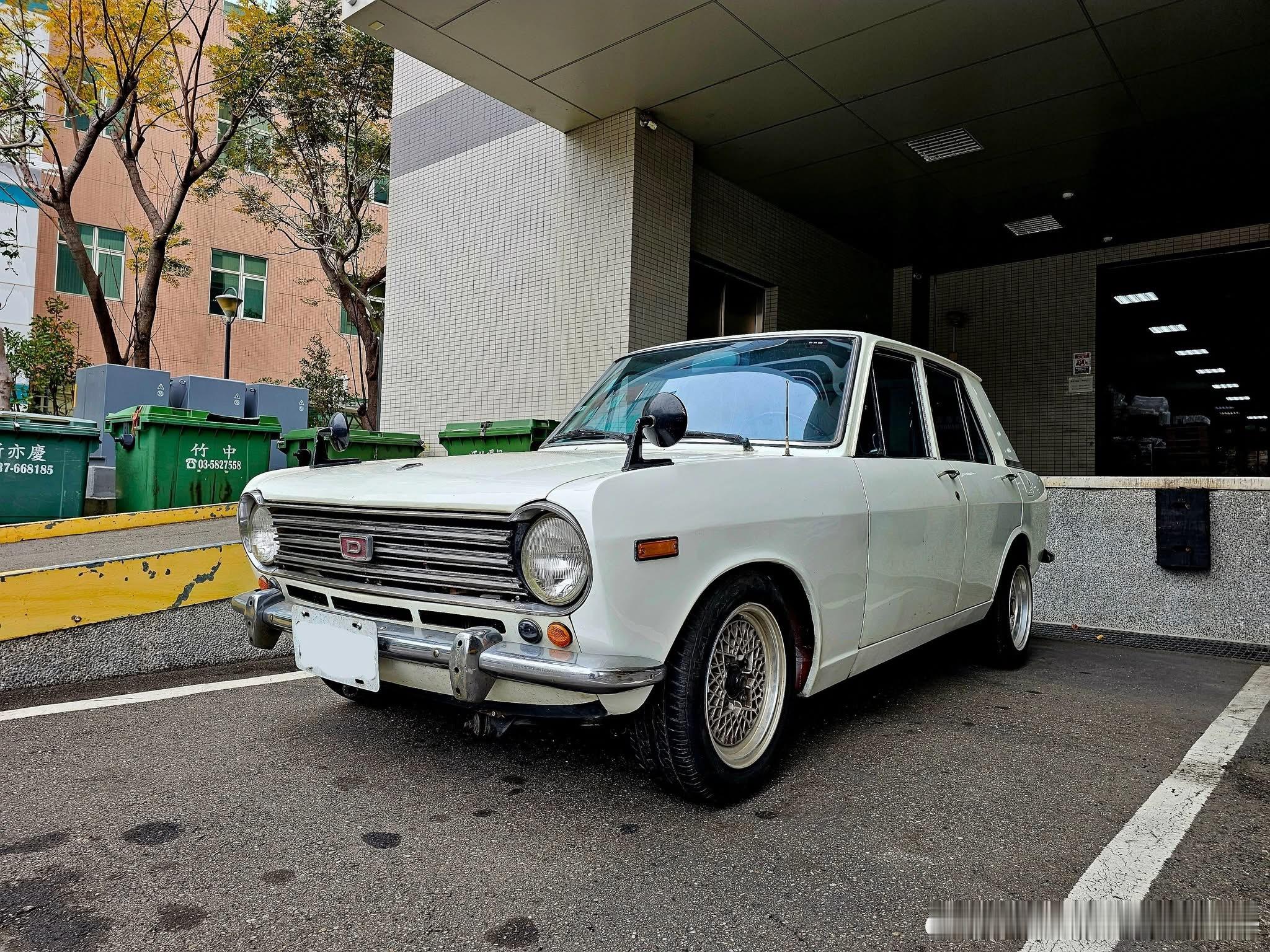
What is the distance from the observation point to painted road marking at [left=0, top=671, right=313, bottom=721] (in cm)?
338

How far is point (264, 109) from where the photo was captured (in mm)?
14859

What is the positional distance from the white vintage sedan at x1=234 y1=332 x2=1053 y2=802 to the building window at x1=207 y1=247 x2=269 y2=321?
22099 millimetres

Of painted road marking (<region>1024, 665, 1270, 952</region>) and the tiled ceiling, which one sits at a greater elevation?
the tiled ceiling

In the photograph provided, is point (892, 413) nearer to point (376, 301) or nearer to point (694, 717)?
point (694, 717)

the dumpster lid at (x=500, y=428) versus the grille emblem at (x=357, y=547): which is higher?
the dumpster lid at (x=500, y=428)

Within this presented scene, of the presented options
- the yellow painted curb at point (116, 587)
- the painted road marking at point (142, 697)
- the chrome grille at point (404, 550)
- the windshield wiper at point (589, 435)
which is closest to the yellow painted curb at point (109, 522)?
the yellow painted curb at point (116, 587)

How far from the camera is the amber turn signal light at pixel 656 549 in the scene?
7.12 ft

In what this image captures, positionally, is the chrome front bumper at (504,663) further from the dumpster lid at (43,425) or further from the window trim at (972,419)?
the dumpster lid at (43,425)

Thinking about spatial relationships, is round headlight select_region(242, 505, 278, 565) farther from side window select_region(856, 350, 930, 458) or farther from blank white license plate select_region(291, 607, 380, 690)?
side window select_region(856, 350, 930, 458)

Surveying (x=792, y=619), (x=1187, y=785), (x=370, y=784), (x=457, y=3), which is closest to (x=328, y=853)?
(x=370, y=784)

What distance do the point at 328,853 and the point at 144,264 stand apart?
2149cm

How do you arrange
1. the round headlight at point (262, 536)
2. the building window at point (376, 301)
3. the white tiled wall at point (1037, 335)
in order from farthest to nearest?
the building window at point (376, 301)
the white tiled wall at point (1037, 335)
the round headlight at point (262, 536)

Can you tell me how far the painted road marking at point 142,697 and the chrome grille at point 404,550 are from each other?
33.4 inches

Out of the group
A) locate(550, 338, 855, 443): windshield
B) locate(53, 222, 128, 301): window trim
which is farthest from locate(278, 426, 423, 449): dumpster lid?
locate(53, 222, 128, 301): window trim
